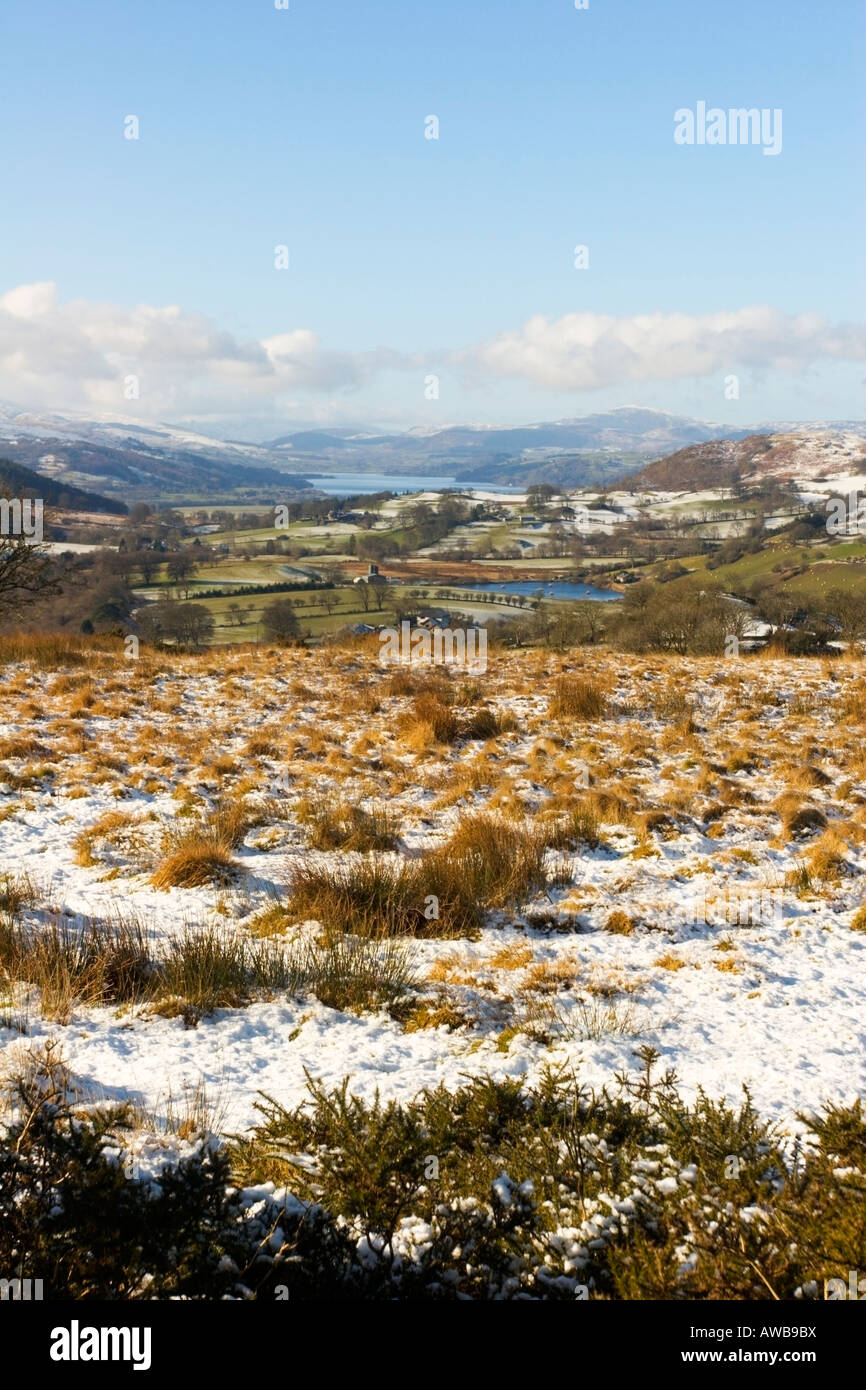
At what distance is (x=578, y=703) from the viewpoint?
13.0 metres

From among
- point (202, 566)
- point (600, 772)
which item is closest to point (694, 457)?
point (202, 566)

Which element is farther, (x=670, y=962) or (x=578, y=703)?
(x=578, y=703)

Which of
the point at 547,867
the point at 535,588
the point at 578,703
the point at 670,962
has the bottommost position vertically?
the point at 670,962

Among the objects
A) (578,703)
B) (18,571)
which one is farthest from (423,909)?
(578,703)

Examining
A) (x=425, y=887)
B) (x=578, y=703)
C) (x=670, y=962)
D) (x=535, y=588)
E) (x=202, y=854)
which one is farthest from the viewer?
(x=535, y=588)

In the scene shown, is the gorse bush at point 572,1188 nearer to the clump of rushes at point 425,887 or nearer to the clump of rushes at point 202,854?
the clump of rushes at point 425,887

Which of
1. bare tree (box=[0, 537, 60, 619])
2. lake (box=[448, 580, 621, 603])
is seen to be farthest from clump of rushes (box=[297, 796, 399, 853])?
lake (box=[448, 580, 621, 603])

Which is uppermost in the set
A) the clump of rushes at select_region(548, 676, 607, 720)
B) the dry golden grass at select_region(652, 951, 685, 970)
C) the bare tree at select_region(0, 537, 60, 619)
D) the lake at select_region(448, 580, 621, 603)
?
the lake at select_region(448, 580, 621, 603)

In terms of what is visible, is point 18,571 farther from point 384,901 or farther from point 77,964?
point 384,901

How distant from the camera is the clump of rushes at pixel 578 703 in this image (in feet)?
41.8

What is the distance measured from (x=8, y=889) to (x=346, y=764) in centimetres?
482

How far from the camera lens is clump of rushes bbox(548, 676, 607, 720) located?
12742 millimetres

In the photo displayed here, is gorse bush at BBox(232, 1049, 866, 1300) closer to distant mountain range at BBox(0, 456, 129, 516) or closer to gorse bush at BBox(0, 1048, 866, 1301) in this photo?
gorse bush at BBox(0, 1048, 866, 1301)
